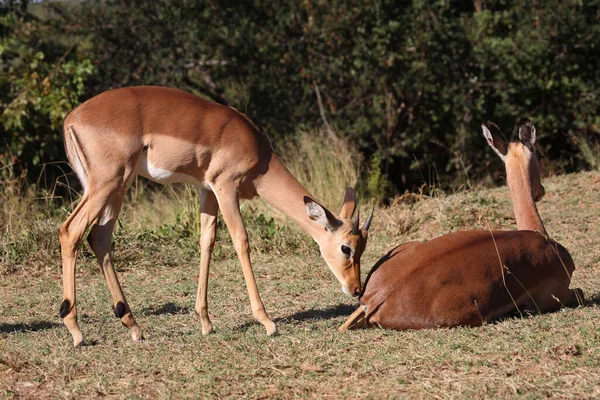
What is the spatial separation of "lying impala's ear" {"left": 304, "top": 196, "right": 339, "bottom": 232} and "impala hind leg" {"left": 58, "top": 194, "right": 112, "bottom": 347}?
129 cm

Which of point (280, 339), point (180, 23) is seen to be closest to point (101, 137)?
point (280, 339)

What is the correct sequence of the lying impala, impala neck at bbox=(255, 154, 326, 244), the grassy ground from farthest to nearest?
impala neck at bbox=(255, 154, 326, 244), the lying impala, the grassy ground

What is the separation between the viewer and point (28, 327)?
5887 millimetres

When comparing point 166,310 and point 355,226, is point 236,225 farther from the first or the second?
point 166,310

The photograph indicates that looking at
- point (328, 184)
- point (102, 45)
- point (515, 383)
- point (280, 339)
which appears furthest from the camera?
point (102, 45)

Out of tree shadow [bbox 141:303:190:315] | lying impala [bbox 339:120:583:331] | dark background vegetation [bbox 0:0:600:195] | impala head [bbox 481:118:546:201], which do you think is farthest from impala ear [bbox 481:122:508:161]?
dark background vegetation [bbox 0:0:600:195]

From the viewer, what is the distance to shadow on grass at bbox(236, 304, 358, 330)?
578 centimetres

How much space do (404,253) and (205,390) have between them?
66.3 inches

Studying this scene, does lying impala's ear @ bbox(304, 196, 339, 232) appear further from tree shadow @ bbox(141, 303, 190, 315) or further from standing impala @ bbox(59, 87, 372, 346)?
tree shadow @ bbox(141, 303, 190, 315)

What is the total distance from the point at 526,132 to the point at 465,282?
1.65m

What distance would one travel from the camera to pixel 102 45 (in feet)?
44.9

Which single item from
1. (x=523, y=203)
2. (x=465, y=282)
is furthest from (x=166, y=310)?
(x=523, y=203)

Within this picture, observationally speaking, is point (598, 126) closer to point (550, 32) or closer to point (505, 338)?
point (550, 32)

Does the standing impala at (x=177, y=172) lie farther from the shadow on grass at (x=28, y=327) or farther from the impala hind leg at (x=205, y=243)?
the shadow on grass at (x=28, y=327)
